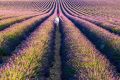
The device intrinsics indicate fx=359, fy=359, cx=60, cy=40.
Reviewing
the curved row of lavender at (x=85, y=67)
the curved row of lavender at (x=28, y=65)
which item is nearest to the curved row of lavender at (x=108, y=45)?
the curved row of lavender at (x=85, y=67)

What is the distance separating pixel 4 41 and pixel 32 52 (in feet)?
9.31

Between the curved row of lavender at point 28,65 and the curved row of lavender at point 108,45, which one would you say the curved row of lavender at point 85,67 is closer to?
the curved row of lavender at point 28,65

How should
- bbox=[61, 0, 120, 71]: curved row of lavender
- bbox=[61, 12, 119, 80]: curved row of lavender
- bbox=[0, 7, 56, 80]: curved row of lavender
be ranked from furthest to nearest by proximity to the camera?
bbox=[61, 0, 120, 71]: curved row of lavender, bbox=[61, 12, 119, 80]: curved row of lavender, bbox=[0, 7, 56, 80]: curved row of lavender

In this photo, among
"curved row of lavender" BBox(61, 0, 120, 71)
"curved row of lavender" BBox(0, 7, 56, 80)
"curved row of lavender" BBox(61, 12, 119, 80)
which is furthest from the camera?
"curved row of lavender" BBox(61, 0, 120, 71)

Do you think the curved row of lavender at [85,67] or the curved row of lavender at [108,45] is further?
the curved row of lavender at [108,45]

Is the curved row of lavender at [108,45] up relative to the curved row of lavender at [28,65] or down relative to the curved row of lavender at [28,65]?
down

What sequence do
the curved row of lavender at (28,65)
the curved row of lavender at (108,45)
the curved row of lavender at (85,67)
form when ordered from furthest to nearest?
the curved row of lavender at (108,45) < the curved row of lavender at (85,67) < the curved row of lavender at (28,65)

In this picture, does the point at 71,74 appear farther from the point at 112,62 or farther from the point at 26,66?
the point at 112,62

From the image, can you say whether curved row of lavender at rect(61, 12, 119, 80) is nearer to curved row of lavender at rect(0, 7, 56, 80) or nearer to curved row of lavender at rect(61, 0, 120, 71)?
curved row of lavender at rect(0, 7, 56, 80)

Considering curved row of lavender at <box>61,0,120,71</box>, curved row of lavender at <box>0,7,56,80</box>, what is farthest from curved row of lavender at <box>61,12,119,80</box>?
curved row of lavender at <box>61,0,120,71</box>

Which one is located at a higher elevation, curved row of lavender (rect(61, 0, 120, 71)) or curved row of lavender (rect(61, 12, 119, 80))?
curved row of lavender (rect(61, 12, 119, 80))

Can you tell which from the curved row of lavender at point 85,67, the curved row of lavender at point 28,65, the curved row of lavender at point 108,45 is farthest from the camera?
the curved row of lavender at point 108,45

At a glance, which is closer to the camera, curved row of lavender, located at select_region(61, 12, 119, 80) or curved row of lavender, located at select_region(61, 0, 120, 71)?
curved row of lavender, located at select_region(61, 12, 119, 80)

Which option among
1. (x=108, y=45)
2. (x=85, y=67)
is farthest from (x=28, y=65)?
(x=108, y=45)
